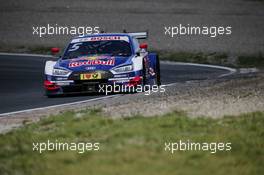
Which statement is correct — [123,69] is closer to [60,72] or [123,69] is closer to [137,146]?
[60,72]

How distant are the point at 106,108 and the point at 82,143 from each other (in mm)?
3671

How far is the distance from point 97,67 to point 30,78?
576cm

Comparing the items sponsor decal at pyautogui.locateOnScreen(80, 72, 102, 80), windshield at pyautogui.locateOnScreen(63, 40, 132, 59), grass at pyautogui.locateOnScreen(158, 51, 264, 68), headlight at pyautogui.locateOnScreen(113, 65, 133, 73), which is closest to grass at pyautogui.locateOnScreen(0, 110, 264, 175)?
sponsor decal at pyautogui.locateOnScreen(80, 72, 102, 80)

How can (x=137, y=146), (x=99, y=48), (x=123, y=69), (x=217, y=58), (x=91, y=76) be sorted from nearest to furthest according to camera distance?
(x=137, y=146) < (x=91, y=76) < (x=123, y=69) < (x=99, y=48) < (x=217, y=58)

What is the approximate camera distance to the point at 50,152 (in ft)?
29.3

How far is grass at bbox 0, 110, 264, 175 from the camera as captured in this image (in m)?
7.89


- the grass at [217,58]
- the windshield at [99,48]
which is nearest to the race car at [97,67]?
the windshield at [99,48]

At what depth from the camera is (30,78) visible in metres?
21.2

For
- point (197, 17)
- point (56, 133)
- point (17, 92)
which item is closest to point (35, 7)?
point (197, 17)

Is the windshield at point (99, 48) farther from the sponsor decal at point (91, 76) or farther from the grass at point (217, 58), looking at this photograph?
the grass at point (217, 58)

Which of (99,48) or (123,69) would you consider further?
(99,48)

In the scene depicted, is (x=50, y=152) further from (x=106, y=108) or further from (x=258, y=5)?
(x=258, y=5)

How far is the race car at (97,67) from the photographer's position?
51.6 ft

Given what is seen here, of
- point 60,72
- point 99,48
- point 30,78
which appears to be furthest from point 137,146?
point 30,78
